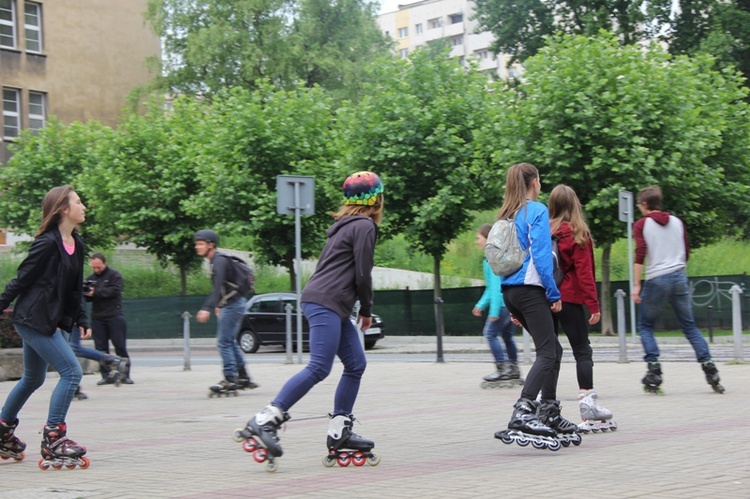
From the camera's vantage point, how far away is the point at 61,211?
7.16 m

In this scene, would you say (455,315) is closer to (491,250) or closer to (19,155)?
(19,155)

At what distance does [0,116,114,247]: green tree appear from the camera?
124 ft

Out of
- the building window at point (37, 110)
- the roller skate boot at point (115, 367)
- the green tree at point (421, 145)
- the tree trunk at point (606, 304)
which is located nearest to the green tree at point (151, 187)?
the green tree at point (421, 145)

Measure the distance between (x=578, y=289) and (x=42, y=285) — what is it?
3777 mm

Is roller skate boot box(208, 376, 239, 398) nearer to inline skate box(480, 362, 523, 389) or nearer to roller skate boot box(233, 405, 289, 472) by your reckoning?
inline skate box(480, 362, 523, 389)

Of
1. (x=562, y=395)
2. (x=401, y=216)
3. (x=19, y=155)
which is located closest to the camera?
(x=562, y=395)

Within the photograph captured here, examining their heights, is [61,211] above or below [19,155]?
below

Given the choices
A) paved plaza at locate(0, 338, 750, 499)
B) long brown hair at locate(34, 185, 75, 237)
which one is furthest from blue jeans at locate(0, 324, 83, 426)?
long brown hair at locate(34, 185, 75, 237)

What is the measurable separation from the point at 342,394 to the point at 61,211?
2192mm

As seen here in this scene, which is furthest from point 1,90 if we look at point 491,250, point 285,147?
point 491,250

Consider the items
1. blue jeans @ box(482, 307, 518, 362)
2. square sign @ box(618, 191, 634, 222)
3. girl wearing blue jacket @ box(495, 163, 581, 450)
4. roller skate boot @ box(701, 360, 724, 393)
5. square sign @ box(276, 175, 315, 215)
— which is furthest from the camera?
square sign @ box(618, 191, 634, 222)

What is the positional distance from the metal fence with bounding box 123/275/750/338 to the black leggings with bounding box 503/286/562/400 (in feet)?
66.3

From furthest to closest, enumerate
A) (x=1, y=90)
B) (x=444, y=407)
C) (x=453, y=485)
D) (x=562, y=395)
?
1. (x=1, y=90)
2. (x=562, y=395)
3. (x=444, y=407)
4. (x=453, y=485)

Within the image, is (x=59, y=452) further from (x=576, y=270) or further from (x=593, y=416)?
(x=576, y=270)
